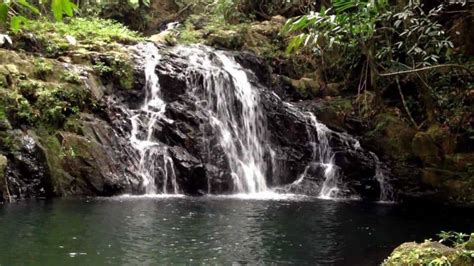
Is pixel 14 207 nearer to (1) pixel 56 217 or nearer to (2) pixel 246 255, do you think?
(1) pixel 56 217

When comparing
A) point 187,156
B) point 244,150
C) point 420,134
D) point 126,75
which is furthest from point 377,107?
point 126,75

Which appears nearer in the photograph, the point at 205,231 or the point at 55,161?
the point at 205,231

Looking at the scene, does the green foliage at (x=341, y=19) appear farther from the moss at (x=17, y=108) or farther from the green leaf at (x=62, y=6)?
the moss at (x=17, y=108)

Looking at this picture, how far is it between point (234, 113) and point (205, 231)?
7544 mm

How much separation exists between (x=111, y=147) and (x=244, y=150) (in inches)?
156

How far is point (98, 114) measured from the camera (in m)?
13.4

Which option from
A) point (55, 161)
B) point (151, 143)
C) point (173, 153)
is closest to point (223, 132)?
point (173, 153)

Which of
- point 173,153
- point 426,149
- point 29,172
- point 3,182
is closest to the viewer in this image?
point 3,182

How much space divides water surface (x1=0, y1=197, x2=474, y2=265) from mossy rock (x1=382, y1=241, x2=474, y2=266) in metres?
2.32

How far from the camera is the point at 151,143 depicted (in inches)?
535

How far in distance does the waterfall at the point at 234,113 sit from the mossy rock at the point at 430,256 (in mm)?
9246

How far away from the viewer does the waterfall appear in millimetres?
14438

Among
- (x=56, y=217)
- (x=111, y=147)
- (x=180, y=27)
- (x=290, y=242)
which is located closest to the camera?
(x=290, y=242)

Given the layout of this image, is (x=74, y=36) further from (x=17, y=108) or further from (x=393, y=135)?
(x=393, y=135)
